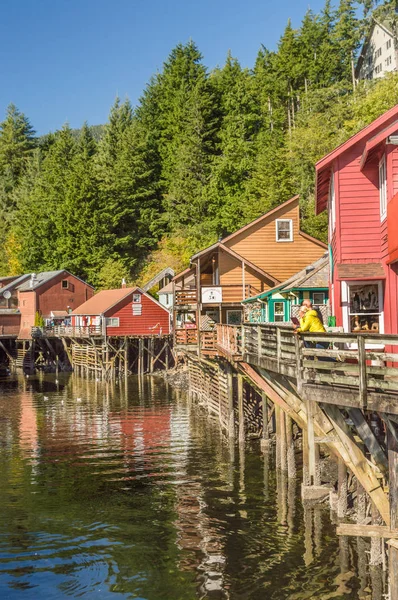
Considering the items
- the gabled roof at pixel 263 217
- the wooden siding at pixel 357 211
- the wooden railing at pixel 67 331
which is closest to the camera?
the wooden siding at pixel 357 211

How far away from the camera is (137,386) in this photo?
163ft

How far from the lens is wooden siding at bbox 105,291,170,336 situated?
59688mm

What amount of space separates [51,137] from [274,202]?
67218mm

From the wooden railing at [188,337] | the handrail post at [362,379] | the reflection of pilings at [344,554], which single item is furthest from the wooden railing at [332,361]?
the wooden railing at [188,337]

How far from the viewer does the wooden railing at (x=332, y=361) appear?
10.1 metres

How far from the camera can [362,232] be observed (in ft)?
60.4

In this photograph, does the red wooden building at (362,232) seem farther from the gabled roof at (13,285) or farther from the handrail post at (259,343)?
the gabled roof at (13,285)

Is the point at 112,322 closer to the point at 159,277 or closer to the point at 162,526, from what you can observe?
the point at 159,277

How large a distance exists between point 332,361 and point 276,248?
2777cm

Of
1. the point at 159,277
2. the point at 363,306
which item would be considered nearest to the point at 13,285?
the point at 159,277

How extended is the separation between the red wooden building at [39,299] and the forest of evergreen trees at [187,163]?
4146 millimetres

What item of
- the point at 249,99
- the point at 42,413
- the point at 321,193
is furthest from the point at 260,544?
the point at 249,99

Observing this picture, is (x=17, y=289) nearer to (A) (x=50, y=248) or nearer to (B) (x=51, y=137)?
(A) (x=50, y=248)


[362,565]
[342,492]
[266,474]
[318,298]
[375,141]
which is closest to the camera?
[362,565]
